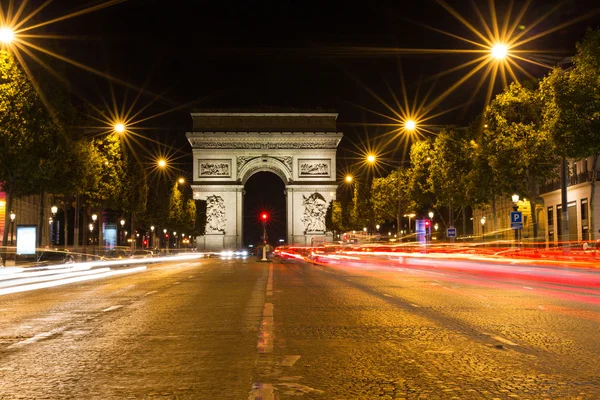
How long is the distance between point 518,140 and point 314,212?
5543cm

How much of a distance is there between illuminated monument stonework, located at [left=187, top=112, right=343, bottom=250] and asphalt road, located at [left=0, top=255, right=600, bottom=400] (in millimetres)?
79765

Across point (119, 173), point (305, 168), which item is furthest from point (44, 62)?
point (305, 168)

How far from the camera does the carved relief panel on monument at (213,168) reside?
94625 millimetres

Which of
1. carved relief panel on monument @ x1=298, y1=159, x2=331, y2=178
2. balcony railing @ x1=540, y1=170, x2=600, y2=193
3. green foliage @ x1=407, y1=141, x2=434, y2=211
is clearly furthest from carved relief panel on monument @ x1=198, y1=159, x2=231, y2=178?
balcony railing @ x1=540, y1=170, x2=600, y2=193

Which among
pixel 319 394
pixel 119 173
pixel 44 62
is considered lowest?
pixel 319 394

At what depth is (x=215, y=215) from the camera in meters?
93.9

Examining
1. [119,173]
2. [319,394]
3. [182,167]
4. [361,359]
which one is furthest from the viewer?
[182,167]

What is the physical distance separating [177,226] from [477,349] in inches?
3599

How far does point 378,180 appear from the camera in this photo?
80438 millimetres

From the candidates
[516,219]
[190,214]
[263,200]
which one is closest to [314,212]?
[190,214]

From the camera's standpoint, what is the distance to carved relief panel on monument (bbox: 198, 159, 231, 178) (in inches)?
3725

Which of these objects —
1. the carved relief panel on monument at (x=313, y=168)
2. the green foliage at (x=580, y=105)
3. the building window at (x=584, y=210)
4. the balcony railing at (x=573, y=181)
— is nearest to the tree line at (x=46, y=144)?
the green foliage at (x=580, y=105)

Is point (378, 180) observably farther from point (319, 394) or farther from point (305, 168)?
point (319, 394)

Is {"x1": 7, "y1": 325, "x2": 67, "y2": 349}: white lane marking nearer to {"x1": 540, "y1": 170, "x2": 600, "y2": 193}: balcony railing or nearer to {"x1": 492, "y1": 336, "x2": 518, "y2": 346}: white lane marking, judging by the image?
{"x1": 492, "y1": 336, "x2": 518, "y2": 346}: white lane marking
